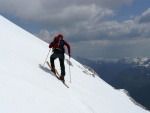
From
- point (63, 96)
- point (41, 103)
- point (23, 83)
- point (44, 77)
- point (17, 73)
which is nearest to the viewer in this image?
point (41, 103)

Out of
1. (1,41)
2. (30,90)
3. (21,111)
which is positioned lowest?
(21,111)

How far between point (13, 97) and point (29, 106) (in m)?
0.67

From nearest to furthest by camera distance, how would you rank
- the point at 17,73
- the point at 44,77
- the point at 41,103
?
the point at 41,103 < the point at 17,73 < the point at 44,77

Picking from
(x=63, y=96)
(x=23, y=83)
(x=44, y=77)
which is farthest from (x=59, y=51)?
(x=23, y=83)

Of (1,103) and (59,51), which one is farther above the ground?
(59,51)

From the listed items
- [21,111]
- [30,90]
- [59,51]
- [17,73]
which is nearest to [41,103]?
[30,90]

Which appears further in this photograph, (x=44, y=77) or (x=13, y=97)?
(x=44, y=77)

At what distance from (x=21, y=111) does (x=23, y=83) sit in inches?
121

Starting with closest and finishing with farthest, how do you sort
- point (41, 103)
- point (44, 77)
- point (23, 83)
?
A: 1. point (41, 103)
2. point (23, 83)
3. point (44, 77)

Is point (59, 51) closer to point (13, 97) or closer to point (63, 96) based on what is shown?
point (63, 96)

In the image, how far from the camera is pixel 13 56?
17.1 m

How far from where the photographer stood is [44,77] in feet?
55.2

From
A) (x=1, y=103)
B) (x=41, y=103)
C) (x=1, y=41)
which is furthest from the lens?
(x=1, y=41)

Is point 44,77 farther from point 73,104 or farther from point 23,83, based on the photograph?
point 23,83
